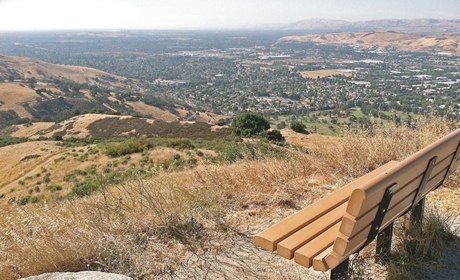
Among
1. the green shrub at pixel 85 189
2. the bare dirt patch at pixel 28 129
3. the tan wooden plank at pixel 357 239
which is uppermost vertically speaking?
the tan wooden plank at pixel 357 239

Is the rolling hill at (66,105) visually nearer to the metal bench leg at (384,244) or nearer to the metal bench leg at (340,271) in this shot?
the metal bench leg at (384,244)

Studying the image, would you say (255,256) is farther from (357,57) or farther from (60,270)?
(357,57)

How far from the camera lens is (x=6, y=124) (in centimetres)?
5472

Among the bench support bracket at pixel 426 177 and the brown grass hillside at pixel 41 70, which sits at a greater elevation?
the bench support bracket at pixel 426 177

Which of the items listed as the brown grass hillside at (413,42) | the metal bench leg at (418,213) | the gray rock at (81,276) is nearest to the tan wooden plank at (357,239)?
the metal bench leg at (418,213)

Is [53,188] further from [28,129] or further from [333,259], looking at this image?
[28,129]

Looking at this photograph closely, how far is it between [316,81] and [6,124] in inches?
3264

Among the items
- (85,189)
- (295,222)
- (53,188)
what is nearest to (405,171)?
(295,222)

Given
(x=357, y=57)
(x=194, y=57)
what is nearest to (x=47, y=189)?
(x=357, y=57)

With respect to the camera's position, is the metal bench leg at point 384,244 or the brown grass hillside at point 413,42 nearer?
the metal bench leg at point 384,244

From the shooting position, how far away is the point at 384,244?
2.50m

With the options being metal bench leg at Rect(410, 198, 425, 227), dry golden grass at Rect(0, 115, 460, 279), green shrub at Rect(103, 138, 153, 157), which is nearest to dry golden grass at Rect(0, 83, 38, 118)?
green shrub at Rect(103, 138, 153, 157)

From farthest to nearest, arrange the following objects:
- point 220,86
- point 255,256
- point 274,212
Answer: point 220,86
point 274,212
point 255,256

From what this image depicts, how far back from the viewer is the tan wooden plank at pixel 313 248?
6.33 feet
